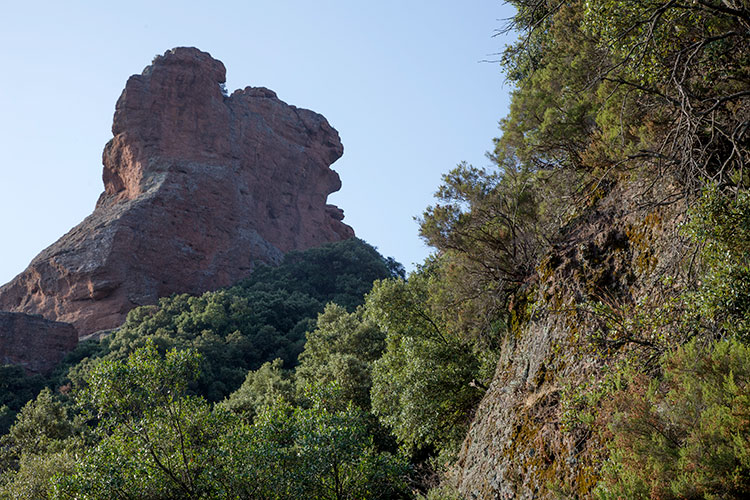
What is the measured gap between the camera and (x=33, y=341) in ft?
143

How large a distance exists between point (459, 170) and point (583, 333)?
7001 mm

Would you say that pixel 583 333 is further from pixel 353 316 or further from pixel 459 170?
pixel 353 316

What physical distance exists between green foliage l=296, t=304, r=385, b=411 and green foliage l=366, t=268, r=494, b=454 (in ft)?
11.0

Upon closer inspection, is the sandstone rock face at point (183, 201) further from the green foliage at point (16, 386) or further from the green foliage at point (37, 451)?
the green foliage at point (37, 451)

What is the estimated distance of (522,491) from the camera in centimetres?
726

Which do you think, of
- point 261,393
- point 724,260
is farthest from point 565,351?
point 261,393

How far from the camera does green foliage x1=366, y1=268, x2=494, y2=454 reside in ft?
45.7

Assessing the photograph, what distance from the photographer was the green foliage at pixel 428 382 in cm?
1392

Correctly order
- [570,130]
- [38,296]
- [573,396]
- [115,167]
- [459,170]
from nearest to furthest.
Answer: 1. [573,396]
2. [570,130]
3. [459,170]
4. [38,296]
5. [115,167]

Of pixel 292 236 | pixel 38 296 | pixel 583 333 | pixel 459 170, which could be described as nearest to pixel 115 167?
pixel 38 296

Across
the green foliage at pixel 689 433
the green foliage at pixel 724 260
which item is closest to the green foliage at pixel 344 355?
the green foliage at pixel 689 433

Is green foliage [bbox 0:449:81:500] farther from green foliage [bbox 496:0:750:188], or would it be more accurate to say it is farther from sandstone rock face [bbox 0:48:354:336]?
sandstone rock face [bbox 0:48:354:336]

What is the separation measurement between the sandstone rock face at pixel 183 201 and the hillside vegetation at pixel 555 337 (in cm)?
3755

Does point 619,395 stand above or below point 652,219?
below
